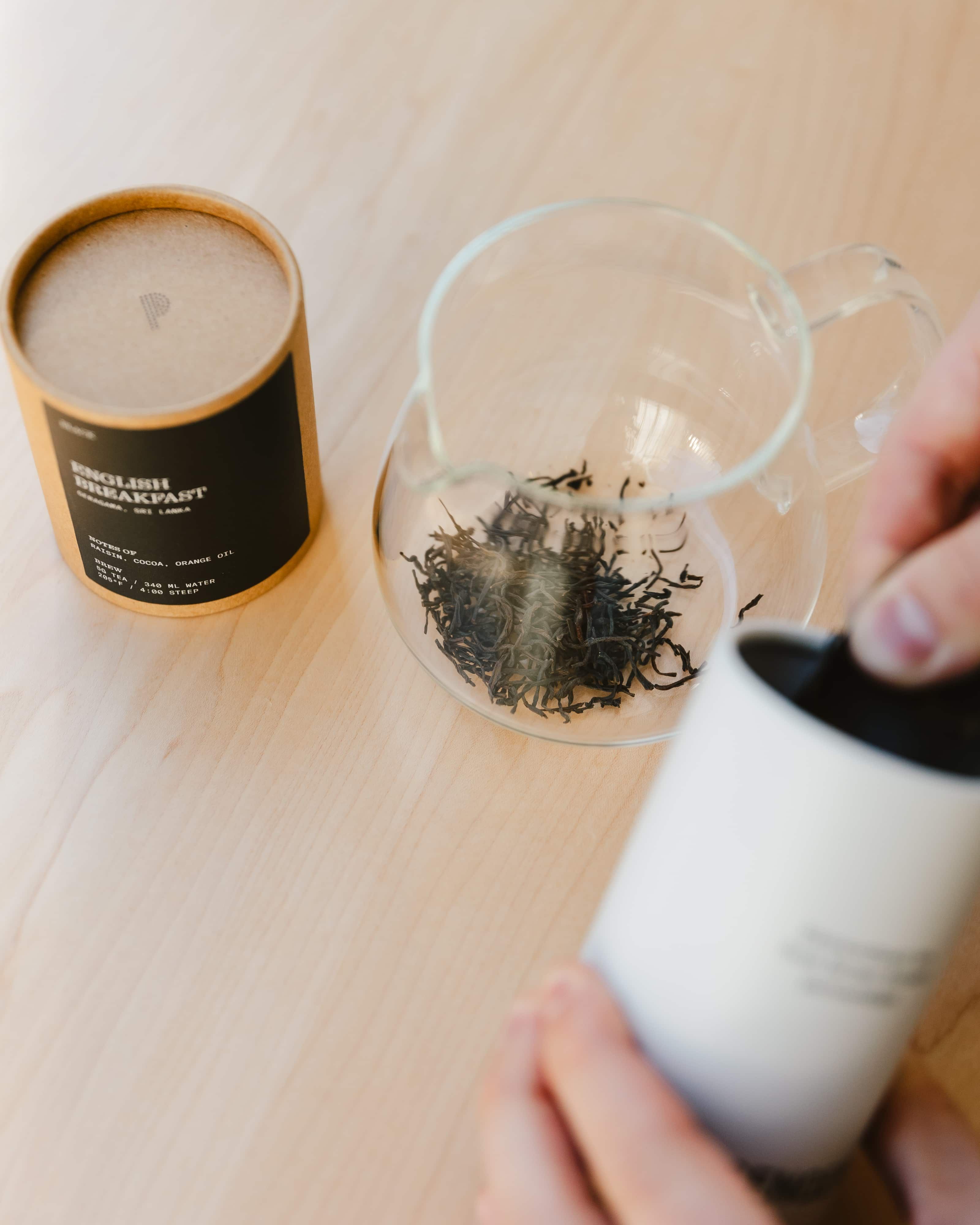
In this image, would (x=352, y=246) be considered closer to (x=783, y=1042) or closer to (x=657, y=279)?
(x=657, y=279)

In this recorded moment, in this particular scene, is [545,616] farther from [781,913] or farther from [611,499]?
[781,913]

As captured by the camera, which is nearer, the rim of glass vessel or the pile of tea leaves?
the rim of glass vessel

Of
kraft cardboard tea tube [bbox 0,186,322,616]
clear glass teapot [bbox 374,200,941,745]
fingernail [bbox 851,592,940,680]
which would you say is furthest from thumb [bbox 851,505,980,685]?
kraft cardboard tea tube [bbox 0,186,322,616]

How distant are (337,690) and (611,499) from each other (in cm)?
18

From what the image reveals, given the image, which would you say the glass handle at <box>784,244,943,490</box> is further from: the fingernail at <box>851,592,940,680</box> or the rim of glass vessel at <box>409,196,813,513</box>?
the fingernail at <box>851,592,940,680</box>

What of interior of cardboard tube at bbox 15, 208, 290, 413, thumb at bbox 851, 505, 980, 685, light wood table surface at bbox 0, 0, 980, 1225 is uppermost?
interior of cardboard tube at bbox 15, 208, 290, 413

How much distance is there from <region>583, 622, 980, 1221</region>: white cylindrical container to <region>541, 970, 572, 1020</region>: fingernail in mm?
15

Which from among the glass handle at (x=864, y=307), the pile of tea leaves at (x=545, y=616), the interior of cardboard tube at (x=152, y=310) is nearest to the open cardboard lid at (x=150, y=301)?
the interior of cardboard tube at (x=152, y=310)

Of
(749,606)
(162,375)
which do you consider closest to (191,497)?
(162,375)

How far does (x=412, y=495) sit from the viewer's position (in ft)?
1.77

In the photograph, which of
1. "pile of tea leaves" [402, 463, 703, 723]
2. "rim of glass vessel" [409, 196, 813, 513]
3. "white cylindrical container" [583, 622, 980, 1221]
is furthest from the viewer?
"pile of tea leaves" [402, 463, 703, 723]

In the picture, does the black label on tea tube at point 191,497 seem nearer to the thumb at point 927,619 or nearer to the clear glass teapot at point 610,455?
the clear glass teapot at point 610,455

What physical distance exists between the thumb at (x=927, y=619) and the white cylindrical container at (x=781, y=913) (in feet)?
0.06

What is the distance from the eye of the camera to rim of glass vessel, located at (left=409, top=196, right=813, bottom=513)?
41cm
